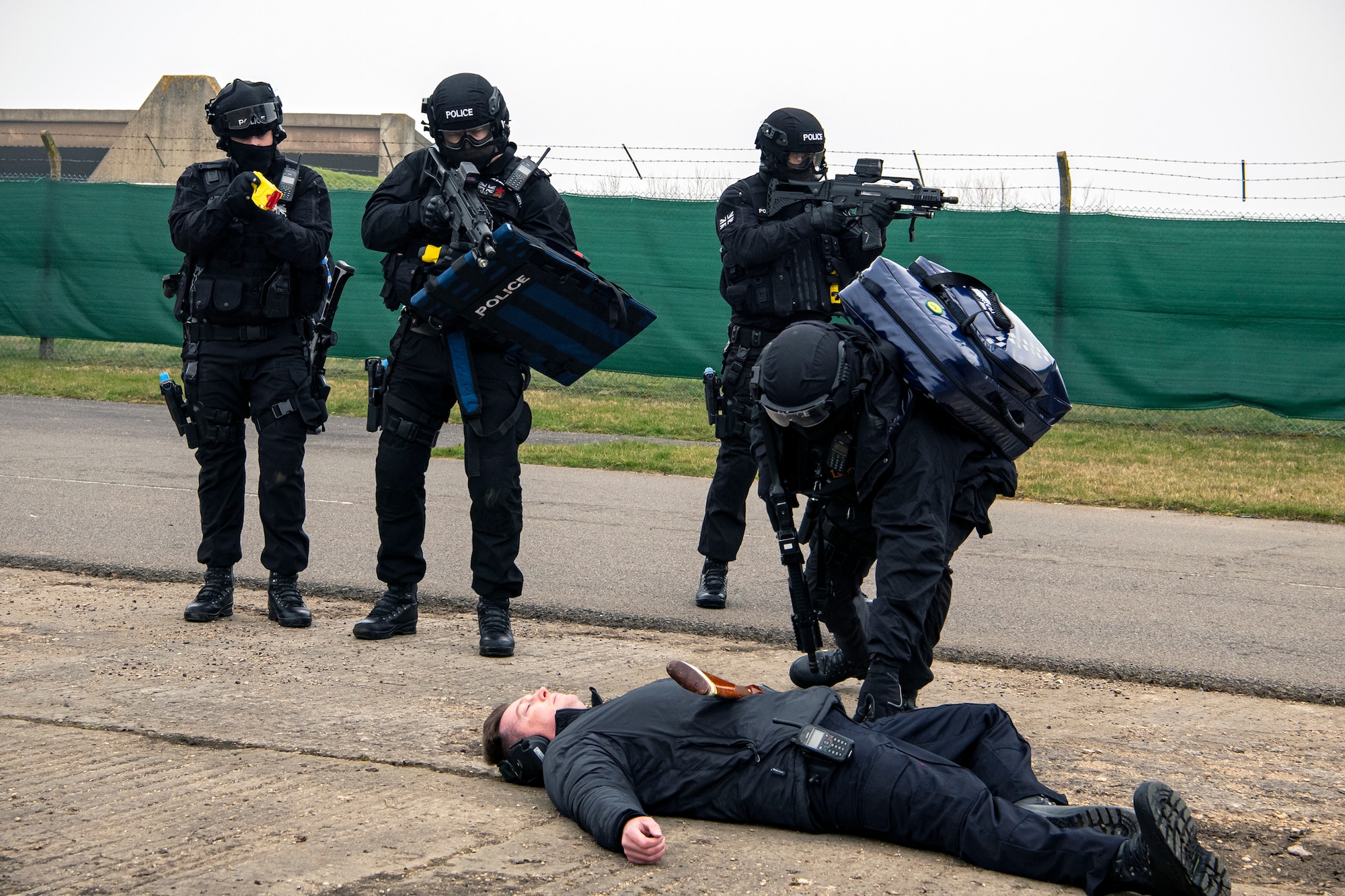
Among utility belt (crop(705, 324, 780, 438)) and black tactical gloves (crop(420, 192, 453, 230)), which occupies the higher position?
black tactical gloves (crop(420, 192, 453, 230))

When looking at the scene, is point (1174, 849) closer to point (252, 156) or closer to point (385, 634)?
point (385, 634)

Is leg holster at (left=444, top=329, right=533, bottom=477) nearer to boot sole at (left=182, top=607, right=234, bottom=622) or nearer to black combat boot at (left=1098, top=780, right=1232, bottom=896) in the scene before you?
boot sole at (left=182, top=607, right=234, bottom=622)

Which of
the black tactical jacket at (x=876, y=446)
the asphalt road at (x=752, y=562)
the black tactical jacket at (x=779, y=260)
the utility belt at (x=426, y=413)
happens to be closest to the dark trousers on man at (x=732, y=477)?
the black tactical jacket at (x=779, y=260)

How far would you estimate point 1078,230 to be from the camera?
44.7ft

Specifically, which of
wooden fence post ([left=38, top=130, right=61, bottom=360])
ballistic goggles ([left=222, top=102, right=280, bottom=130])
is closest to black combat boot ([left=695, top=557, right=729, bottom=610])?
ballistic goggles ([left=222, top=102, right=280, bottom=130])

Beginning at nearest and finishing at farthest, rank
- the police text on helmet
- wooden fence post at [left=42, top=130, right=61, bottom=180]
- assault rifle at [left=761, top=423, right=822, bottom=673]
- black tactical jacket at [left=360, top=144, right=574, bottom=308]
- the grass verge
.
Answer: assault rifle at [left=761, top=423, right=822, bottom=673]
the police text on helmet
black tactical jacket at [left=360, top=144, right=574, bottom=308]
the grass verge
wooden fence post at [left=42, top=130, right=61, bottom=180]

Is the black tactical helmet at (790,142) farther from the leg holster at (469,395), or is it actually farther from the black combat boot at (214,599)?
the black combat boot at (214,599)

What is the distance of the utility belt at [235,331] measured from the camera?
5.73 m

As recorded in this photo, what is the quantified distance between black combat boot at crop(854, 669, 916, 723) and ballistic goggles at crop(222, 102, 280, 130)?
3.58 metres

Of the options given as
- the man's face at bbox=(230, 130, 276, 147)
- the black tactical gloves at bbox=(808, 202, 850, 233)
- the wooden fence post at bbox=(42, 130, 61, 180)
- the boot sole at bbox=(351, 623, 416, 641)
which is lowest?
the boot sole at bbox=(351, 623, 416, 641)

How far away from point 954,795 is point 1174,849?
53 cm

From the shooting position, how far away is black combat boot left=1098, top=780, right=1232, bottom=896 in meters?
2.86

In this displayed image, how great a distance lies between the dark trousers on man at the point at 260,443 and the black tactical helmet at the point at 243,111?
2.85 ft

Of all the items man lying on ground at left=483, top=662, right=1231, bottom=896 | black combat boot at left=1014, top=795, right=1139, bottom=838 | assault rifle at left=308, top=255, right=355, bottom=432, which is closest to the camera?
man lying on ground at left=483, top=662, right=1231, bottom=896
